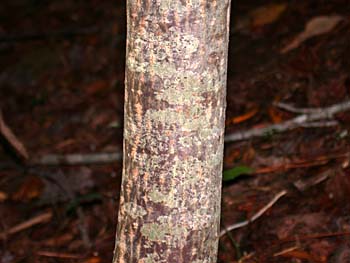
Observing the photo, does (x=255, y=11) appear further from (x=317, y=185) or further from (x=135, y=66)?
(x=135, y=66)

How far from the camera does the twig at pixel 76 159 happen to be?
4.05 m

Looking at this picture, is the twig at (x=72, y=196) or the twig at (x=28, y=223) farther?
the twig at (x=28, y=223)

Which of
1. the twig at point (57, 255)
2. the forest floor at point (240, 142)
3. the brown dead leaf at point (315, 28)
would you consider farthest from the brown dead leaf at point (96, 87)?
the twig at point (57, 255)

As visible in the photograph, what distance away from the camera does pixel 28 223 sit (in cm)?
381

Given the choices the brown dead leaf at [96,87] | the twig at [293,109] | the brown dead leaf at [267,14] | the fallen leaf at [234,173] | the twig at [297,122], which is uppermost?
the brown dead leaf at [267,14]

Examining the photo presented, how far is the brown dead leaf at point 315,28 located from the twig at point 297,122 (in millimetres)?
871

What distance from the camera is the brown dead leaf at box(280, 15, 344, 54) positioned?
432 centimetres

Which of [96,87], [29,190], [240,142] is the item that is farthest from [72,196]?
[96,87]

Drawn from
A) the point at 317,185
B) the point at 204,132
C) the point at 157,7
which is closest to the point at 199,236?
the point at 204,132

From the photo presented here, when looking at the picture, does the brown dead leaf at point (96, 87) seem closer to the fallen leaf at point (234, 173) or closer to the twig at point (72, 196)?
the twig at point (72, 196)

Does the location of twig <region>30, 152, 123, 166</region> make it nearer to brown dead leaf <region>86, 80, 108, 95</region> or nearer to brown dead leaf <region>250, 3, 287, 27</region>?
A: brown dead leaf <region>86, 80, 108, 95</region>

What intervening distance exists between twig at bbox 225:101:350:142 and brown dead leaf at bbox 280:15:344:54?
34.3 inches

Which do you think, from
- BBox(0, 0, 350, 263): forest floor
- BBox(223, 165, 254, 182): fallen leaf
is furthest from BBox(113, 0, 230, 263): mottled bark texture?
BBox(223, 165, 254, 182): fallen leaf

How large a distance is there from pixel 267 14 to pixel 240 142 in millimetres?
1619
